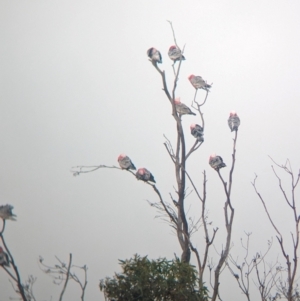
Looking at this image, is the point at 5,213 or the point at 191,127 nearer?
the point at 5,213

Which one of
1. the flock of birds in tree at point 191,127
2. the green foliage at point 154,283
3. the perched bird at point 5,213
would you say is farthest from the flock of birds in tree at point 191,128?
the perched bird at point 5,213

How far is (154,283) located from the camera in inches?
56.6

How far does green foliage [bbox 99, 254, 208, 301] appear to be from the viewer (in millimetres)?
1425

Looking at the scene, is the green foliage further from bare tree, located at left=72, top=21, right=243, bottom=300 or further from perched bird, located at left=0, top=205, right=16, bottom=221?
perched bird, located at left=0, top=205, right=16, bottom=221

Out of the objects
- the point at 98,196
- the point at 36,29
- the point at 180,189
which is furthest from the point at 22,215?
the point at 36,29

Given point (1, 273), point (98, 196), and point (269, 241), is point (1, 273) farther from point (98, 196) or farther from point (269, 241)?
point (269, 241)

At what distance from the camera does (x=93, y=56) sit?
86.0 inches

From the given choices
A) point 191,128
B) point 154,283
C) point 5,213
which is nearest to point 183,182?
point 191,128

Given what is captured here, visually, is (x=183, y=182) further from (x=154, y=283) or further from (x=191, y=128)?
(x=154, y=283)

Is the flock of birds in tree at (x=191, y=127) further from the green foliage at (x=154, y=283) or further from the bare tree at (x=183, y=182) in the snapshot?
the green foliage at (x=154, y=283)

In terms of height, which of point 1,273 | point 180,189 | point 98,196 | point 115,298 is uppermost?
point 98,196

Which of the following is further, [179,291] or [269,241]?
[269,241]

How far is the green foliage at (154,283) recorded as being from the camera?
142cm

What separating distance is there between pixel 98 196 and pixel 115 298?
0.68 meters
